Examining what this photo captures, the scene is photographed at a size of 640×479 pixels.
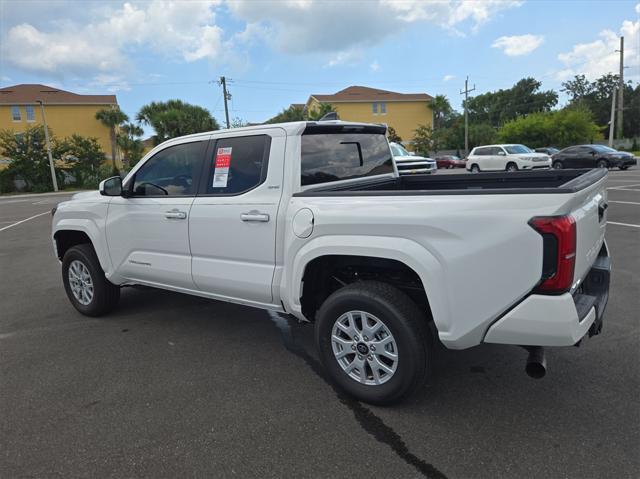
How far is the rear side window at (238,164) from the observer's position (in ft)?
11.3

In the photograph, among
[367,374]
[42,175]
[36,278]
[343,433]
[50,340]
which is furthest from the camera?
[42,175]

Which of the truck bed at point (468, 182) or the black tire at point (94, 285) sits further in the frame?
the black tire at point (94, 285)

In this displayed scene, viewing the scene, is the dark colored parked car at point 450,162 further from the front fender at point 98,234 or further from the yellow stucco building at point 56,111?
the front fender at point 98,234

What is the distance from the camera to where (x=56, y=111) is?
4384cm

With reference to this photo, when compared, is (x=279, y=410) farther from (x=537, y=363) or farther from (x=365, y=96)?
(x=365, y=96)

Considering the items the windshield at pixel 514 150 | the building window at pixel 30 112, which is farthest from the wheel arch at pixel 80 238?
the building window at pixel 30 112

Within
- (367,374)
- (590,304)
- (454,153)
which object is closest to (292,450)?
(367,374)

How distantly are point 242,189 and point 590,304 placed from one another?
2397mm

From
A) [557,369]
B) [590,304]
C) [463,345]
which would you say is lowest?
[557,369]

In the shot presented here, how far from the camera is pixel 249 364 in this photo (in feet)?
12.0

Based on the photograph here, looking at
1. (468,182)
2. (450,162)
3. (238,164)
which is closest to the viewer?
(238,164)

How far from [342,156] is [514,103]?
3699 inches

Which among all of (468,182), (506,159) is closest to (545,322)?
(468,182)

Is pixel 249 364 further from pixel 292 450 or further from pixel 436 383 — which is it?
pixel 436 383
